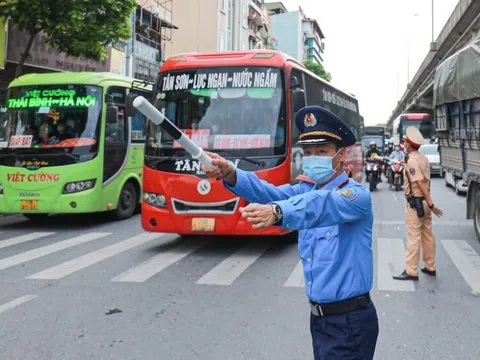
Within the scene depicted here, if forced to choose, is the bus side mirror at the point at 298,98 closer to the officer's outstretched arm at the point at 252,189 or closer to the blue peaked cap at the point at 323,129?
the officer's outstretched arm at the point at 252,189

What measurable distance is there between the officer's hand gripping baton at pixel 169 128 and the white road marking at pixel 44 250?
5.92 meters

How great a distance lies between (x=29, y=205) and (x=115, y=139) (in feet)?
7.41

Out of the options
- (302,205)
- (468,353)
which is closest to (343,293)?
(302,205)

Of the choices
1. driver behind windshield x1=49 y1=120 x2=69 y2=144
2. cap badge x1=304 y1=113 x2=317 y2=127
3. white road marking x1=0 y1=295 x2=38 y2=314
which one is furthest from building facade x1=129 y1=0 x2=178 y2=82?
cap badge x1=304 y1=113 x2=317 y2=127

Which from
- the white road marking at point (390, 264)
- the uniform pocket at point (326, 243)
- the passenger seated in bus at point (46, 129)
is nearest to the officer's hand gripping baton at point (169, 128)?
the uniform pocket at point (326, 243)

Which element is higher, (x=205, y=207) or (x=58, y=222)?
(x=205, y=207)

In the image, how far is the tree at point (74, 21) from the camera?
12.6 meters

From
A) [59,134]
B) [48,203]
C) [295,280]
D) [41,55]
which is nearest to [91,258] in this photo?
[48,203]

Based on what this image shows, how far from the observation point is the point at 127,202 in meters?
12.2

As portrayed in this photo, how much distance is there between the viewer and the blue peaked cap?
8.30ft

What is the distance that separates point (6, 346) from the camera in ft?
14.5

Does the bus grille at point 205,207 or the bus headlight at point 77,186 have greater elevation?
the bus headlight at point 77,186

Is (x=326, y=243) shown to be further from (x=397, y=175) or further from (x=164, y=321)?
(x=397, y=175)

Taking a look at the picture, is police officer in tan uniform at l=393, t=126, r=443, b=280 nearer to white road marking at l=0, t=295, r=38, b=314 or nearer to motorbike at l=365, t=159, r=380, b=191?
white road marking at l=0, t=295, r=38, b=314
